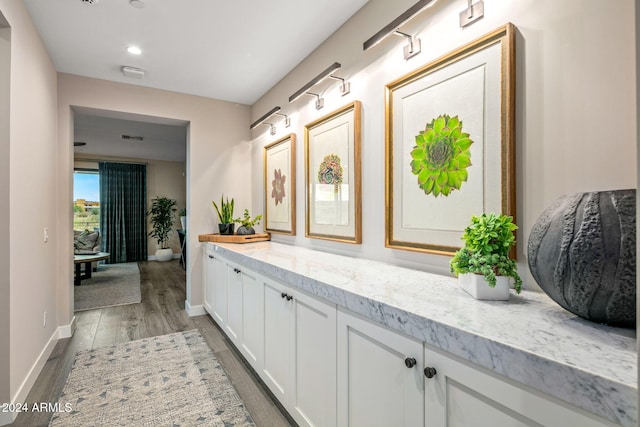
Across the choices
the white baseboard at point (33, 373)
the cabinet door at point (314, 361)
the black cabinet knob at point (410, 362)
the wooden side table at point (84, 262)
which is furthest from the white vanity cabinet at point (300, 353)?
the wooden side table at point (84, 262)

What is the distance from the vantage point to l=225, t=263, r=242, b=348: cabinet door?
253 centimetres

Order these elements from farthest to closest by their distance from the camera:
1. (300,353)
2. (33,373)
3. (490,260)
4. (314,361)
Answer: (33,373)
(300,353)
(314,361)
(490,260)

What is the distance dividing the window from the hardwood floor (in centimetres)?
397

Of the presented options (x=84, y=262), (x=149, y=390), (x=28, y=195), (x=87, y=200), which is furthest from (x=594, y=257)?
(x=87, y=200)

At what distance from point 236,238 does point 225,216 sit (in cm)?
55

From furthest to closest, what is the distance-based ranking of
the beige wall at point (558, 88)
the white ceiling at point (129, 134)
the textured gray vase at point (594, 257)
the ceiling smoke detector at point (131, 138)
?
the ceiling smoke detector at point (131, 138), the white ceiling at point (129, 134), the beige wall at point (558, 88), the textured gray vase at point (594, 257)

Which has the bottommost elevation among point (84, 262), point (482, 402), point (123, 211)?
point (84, 262)

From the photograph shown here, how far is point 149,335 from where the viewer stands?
10.3ft

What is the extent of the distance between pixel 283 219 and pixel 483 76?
2.20 m

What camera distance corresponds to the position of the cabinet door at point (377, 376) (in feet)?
3.28

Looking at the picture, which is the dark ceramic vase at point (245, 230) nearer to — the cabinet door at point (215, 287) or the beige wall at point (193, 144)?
the cabinet door at point (215, 287)

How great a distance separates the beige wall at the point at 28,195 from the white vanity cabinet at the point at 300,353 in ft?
4.93

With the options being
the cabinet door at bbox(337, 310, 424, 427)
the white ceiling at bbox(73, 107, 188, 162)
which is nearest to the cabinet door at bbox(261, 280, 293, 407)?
the cabinet door at bbox(337, 310, 424, 427)

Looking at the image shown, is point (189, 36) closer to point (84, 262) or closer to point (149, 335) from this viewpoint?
point (149, 335)
